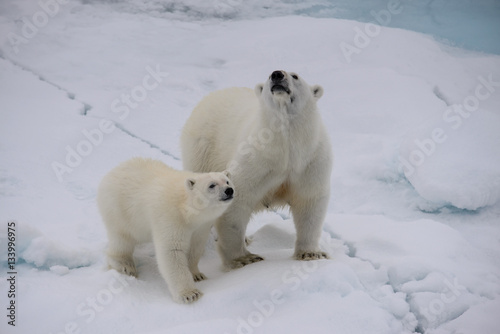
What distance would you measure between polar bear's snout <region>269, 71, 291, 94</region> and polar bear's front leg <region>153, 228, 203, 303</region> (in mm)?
1050

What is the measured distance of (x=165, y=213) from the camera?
331 centimetres

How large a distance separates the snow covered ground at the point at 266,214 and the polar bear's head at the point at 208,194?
1.62 feet

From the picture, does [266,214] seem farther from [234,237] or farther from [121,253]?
[121,253]

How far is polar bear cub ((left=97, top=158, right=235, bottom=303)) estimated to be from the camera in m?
3.23

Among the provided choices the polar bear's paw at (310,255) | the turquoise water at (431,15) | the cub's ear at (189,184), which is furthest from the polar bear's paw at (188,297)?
the turquoise water at (431,15)

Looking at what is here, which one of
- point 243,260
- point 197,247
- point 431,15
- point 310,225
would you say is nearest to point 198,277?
point 197,247

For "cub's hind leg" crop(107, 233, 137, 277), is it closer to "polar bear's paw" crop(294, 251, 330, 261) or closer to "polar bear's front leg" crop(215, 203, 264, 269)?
"polar bear's front leg" crop(215, 203, 264, 269)

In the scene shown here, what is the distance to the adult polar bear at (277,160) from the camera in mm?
3404

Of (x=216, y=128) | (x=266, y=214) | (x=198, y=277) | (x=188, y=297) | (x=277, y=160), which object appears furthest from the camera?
(x=266, y=214)

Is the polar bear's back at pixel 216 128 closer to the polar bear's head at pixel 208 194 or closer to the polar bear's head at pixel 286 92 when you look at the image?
the polar bear's head at pixel 286 92

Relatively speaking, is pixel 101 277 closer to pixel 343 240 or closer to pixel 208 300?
pixel 208 300

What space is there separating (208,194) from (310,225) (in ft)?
2.97

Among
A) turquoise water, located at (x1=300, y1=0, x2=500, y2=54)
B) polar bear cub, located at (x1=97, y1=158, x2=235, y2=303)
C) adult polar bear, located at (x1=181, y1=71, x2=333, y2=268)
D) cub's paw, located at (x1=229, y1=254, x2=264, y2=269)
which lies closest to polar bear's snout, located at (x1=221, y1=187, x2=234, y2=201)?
polar bear cub, located at (x1=97, y1=158, x2=235, y2=303)

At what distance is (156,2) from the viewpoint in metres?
8.55
